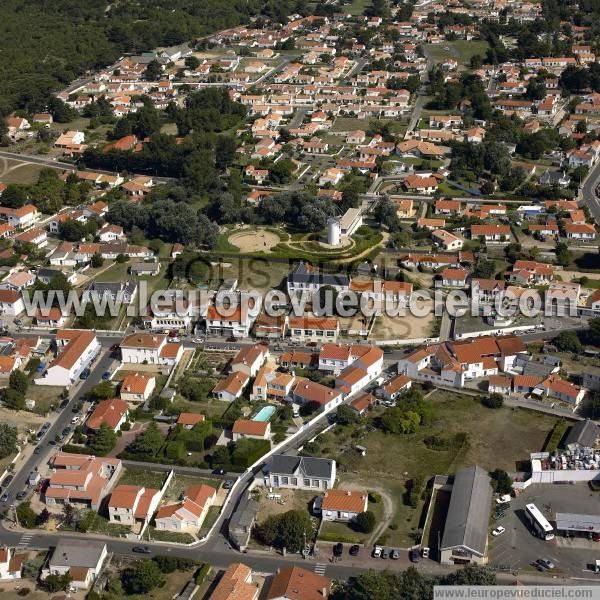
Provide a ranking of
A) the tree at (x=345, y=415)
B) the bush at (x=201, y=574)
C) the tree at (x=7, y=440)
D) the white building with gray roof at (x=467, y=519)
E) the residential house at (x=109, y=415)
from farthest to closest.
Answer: the tree at (x=345, y=415) < the residential house at (x=109, y=415) < the tree at (x=7, y=440) < the white building with gray roof at (x=467, y=519) < the bush at (x=201, y=574)

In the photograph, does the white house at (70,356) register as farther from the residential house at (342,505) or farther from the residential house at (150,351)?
the residential house at (342,505)

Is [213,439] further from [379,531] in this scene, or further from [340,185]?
[340,185]

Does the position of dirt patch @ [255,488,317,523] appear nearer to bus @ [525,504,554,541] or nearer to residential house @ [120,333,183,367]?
bus @ [525,504,554,541]

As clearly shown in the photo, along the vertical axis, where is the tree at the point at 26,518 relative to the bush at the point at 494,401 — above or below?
above

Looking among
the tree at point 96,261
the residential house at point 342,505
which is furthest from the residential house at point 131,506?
the tree at point 96,261

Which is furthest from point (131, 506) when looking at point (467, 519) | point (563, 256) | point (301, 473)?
point (563, 256)

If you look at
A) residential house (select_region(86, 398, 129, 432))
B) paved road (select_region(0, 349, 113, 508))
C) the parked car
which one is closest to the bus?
the parked car
